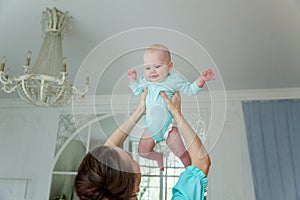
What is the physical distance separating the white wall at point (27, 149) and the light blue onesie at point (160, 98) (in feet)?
9.19

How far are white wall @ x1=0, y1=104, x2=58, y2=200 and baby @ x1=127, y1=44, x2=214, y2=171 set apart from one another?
9.13 ft

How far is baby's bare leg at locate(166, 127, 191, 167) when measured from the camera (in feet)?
1.62

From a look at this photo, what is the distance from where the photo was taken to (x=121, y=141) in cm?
53

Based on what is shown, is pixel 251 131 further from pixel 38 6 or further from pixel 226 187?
pixel 38 6

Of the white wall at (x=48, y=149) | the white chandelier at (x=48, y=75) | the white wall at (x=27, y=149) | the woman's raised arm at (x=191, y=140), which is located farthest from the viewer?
the white wall at (x=27, y=149)

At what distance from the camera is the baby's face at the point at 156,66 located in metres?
0.51

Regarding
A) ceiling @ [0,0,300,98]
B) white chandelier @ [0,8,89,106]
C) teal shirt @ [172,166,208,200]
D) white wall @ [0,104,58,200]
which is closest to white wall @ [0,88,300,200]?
white wall @ [0,104,58,200]

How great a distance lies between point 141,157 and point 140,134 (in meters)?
0.04

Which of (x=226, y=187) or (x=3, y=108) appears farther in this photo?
(x=3, y=108)

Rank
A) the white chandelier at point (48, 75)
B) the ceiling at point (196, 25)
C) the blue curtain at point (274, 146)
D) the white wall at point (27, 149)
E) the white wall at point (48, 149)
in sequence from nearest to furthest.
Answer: the white chandelier at point (48, 75) → the ceiling at point (196, 25) → the blue curtain at point (274, 146) → the white wall at point (48, 149) → the white wall at point (27, 149)

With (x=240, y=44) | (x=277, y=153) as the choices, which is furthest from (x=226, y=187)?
(x=240, y=44)

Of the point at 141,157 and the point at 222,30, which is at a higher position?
the point at 222,30

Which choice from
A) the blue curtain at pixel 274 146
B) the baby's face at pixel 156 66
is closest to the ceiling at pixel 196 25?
the blue curtain at pixel 274 146

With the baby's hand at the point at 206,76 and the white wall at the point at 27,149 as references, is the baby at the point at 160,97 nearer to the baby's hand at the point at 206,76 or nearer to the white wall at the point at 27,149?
the baby's hand at the point at 206,76
